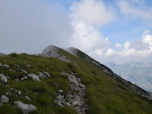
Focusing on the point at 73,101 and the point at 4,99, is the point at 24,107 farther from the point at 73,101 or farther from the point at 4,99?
the point at 73,101

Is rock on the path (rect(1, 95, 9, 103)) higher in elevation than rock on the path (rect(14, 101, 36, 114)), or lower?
higher

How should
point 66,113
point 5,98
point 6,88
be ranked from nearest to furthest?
1. point 5,98
2. point 6,88
3. point 66,113

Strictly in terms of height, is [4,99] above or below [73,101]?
below

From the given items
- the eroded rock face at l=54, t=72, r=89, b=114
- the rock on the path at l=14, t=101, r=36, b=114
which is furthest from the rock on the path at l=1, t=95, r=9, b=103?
the eroded rock face at l=54, t=72, r=89, b=114

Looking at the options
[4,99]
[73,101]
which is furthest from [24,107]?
[73,101]

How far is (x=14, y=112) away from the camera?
15.7ft

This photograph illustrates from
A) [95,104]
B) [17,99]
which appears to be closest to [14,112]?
[17,99]

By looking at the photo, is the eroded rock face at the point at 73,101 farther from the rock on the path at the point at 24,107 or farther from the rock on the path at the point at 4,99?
the rock on the path at the point at 4,99

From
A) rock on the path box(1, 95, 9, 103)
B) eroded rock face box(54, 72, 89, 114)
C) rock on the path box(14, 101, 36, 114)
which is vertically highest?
eroded rock face box(54, 72, 89, 114)

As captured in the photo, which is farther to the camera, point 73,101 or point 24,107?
point 73,101

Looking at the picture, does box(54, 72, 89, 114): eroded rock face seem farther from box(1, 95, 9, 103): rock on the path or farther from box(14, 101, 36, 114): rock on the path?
box(1, 95, 9, 103): rock on the path

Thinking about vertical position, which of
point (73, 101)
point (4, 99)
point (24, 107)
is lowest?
point (24, 107)

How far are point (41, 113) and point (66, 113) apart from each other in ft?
6.19

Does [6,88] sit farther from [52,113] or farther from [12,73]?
[52,113]
